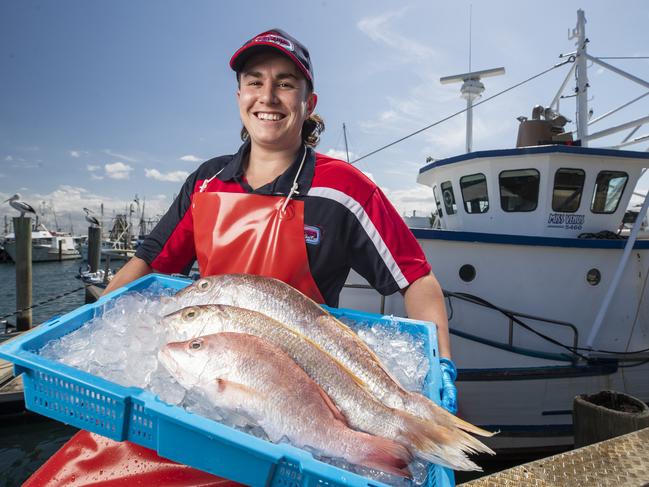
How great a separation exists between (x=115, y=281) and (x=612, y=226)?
28.5 feet

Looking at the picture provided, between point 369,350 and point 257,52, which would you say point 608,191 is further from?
point 369,350

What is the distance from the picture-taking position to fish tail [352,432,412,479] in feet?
3.59

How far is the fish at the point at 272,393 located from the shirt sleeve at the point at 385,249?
3.04 ft

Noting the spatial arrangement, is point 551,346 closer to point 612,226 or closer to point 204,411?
point 612,226

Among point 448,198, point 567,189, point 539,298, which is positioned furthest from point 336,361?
point 448,198

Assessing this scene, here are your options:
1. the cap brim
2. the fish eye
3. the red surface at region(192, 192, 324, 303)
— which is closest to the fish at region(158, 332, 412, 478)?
the fish eye

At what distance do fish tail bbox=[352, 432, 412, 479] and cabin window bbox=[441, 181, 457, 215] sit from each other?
310 inches

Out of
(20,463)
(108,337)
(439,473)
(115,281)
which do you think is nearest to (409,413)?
(439,473)

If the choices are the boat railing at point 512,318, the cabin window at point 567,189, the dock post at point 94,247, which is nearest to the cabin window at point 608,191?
the cabin window at point 567,189

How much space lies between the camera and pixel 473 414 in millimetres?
5914

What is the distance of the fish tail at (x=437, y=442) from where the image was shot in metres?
1.11

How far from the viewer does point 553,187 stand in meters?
7.16

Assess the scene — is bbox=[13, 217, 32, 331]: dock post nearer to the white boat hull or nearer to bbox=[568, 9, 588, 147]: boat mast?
bbox=[568, 9, 588, 147]: boat mast

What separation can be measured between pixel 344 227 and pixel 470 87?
9663mm
